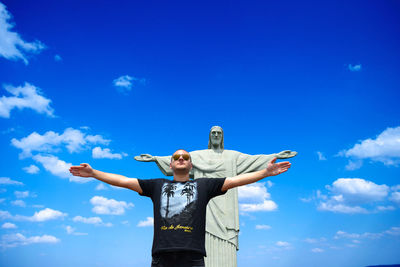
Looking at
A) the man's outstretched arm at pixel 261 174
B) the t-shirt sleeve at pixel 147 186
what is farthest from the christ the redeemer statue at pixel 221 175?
the man's outstretched arm at pixel 261 174

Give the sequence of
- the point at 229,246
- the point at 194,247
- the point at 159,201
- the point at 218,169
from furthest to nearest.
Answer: the point at 218,169
the point at 229,246
the point at 159,201
the point at 194,247

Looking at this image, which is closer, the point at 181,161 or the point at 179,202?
the point at 179,202

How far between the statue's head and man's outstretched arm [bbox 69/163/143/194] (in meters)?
5.82

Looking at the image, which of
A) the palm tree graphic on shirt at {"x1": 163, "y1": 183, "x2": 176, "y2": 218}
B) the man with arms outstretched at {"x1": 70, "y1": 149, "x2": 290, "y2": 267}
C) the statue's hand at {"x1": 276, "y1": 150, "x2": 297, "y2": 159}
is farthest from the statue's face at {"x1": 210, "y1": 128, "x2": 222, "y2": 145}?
the palm tree graphic on shirt at {"x1": 163, "y1": 183, "x2": 176, "y2": 218}

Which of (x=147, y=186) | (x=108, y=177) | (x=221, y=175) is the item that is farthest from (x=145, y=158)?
(x=147, y=186)

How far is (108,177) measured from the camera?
3.79m

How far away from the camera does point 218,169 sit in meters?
9.05

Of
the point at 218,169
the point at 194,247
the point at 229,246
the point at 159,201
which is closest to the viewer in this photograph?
the point at 194,247

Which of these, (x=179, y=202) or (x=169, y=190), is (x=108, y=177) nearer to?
(x=169, y=190)

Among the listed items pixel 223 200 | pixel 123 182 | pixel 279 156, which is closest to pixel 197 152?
pixel 223 200

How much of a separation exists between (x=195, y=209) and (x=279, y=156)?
603 centimetres

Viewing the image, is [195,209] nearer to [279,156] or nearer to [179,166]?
[179,166]

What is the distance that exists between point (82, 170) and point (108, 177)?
28cm

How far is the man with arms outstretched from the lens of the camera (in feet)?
10.8
